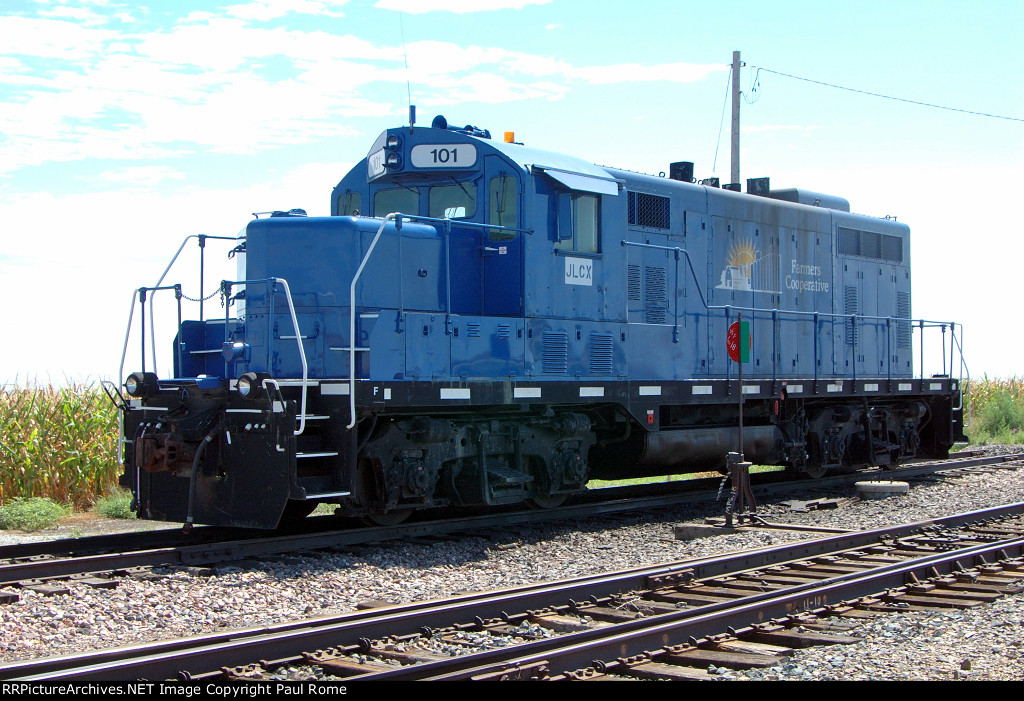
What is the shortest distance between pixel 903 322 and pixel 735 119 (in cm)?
703

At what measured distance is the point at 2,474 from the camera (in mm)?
12906

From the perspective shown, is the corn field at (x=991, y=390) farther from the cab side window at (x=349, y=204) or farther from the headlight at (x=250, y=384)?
the headlight at (x=250, y=384)

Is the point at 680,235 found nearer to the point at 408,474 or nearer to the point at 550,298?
the point at 550,298

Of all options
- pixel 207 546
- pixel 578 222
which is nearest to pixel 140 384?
pixel 207 546

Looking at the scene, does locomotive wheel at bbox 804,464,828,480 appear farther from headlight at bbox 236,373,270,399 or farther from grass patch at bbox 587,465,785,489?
headlight at bbox 236,373,270,399

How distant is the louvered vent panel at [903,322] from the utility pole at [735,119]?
555 centimetres

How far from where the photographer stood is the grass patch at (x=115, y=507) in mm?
12109

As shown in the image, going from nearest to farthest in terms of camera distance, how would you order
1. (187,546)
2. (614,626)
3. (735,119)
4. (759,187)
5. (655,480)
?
(614,626)
(187,546)
(759,187)
(655,480)
(735,119)

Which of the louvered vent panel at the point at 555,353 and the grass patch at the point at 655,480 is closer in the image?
the louvered vent panel at the point at 555,353

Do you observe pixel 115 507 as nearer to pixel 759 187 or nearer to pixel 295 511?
pixel 295 511

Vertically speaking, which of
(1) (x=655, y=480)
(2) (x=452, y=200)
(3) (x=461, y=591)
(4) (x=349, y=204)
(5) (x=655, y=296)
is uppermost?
(4) (x=349, y=204)

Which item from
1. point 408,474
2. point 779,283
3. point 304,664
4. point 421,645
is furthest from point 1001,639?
point 779,283

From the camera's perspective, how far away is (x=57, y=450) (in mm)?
13219

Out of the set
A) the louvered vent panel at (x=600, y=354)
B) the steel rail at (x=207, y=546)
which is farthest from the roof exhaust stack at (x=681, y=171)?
the steel rail at (x=207, y=546)
